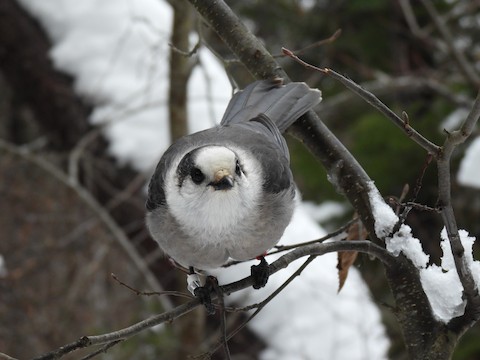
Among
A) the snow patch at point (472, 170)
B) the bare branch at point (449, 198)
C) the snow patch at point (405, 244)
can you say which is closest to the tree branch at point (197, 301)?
the snow patch at point (405, 244)

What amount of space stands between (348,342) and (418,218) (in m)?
1.64

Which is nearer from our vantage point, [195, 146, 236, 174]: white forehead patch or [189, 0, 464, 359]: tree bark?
[189, 0, 464, 359]: tree bark

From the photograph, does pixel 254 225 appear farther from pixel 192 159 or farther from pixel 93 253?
pixel 93 253

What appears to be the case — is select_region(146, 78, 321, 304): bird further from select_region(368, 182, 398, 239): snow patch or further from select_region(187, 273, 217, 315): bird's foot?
select_region(368, 182, 398, 239): snow patch

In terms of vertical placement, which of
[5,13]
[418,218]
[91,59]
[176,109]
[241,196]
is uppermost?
[5,13]

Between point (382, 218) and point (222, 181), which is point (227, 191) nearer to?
point (222, 181)

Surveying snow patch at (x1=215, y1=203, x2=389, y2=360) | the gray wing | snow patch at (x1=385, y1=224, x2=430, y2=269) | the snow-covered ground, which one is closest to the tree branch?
snow patch at (x1=385, y1=224, x2=430, y2=269)

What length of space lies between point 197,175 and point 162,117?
340 centimetres

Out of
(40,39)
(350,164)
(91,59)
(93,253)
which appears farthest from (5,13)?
(350,164)

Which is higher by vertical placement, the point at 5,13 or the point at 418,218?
the point at 5,13

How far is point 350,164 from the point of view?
2.06 meters

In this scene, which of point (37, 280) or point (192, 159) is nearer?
point (192, 159)

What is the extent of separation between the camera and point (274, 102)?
2.58m

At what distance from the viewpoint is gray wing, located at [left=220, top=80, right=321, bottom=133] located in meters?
2.45
